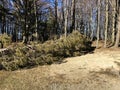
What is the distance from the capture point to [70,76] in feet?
47.7

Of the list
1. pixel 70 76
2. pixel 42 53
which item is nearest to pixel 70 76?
pixel 70 76

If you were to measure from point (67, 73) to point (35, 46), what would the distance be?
12.3ft

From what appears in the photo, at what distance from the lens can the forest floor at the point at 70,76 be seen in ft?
42.0

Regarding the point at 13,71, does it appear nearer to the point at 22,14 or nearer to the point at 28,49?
the point at 28,49

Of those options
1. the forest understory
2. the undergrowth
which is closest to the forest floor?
the forest understory

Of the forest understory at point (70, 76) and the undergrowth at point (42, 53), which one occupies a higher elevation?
the undergrowth at point (42, 53)

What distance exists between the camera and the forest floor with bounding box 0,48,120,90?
42.0 ft

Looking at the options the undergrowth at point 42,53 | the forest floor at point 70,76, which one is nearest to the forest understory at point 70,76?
the forest floor at point 70,76

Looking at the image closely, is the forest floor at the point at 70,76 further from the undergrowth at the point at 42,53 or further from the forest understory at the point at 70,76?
the undergrowth at the point at 42,53

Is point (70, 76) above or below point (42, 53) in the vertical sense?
below

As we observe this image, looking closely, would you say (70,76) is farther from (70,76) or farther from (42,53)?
(42,53)

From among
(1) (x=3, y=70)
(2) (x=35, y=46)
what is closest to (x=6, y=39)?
(2) (x=35, y=46)

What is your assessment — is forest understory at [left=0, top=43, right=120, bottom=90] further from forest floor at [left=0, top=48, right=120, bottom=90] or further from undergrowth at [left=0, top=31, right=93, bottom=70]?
undergrowth at [left=0, top=31, right=93, bottom=70]

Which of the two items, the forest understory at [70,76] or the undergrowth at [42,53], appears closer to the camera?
the forest understory at [70,76]
